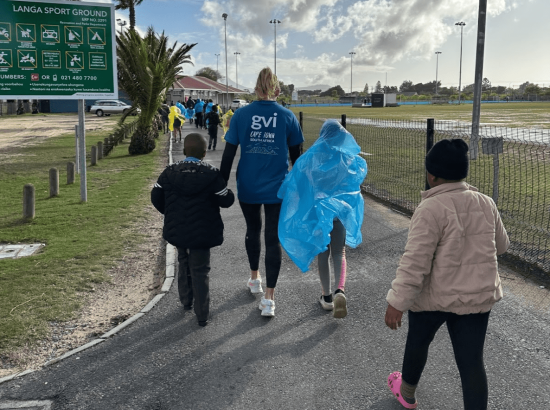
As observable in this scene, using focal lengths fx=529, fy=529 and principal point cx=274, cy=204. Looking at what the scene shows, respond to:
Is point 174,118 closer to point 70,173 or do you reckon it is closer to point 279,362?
Answer: point 70,173

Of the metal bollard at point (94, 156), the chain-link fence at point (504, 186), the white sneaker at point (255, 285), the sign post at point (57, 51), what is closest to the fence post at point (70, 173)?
the sign post at point (57, 51)

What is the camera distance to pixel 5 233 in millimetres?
8125

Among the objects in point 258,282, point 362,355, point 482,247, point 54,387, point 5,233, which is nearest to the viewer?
A: point 482,247

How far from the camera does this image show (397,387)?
3322 mm

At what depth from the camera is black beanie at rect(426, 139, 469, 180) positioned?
2.74m

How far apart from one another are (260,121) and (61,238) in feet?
15.1

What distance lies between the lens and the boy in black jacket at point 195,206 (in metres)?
4.29

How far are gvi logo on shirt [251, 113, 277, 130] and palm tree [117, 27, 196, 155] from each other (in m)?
15.6

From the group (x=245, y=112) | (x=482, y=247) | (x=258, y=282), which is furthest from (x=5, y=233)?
(x=482, y=247)

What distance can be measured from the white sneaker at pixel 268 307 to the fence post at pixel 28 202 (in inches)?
238

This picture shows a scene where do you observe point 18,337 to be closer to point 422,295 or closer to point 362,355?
point 362,355

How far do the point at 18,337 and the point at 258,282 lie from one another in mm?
2187

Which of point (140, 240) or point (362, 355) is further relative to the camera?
point (140, 240)

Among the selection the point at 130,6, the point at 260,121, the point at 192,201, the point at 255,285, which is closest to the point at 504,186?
the point at 255,285
